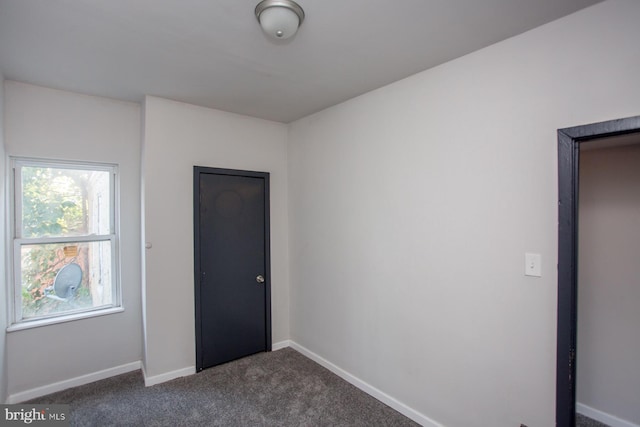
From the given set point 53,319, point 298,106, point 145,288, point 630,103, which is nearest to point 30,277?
point 53,319

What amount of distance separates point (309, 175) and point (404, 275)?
1.52 metres

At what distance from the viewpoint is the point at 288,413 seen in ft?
7.84

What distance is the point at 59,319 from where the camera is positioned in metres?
2.66

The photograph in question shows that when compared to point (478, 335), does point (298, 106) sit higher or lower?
higher

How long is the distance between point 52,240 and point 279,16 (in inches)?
107

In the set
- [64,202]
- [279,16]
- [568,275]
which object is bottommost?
[568,275]

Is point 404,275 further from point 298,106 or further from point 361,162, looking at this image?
point 298,106

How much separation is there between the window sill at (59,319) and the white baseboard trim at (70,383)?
0.52 meters

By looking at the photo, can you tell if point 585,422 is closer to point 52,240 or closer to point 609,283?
point 609,283

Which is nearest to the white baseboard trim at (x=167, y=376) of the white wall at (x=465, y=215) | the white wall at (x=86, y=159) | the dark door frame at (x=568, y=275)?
the white wall at (x=86, y=159)

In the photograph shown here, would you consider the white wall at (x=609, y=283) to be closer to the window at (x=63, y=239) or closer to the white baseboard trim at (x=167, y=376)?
the white baseboard trim at (x=167, y=376)

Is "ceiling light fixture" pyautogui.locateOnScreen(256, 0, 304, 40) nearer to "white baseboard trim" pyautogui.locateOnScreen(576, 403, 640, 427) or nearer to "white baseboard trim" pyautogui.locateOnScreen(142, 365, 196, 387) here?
"white baseboard trim" pyautogui.locateOnScreen(576, 403, 640, 427)

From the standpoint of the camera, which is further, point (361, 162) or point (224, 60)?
point (361, 162)

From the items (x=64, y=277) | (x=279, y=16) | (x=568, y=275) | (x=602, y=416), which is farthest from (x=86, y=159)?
(x=602, y=416)
